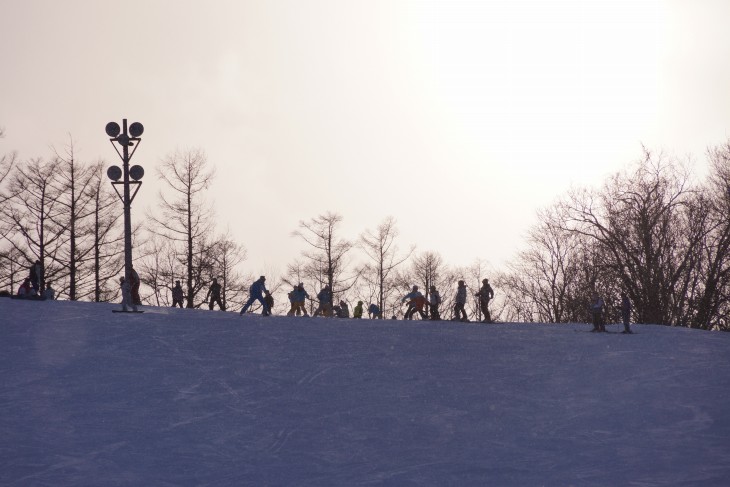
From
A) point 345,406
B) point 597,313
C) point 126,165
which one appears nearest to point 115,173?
point 126,165

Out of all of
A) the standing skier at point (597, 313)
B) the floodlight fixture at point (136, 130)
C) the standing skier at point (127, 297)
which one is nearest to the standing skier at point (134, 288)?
the standing skier at point (127, 297)

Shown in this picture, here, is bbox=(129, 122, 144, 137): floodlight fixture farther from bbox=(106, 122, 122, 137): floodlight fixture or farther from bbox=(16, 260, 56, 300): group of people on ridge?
bbox=(16, 260, 56, 300): group of people on ridge

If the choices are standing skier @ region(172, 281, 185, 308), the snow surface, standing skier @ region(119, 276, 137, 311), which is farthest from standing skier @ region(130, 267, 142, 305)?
standing skier @ region(172, 281, 185, 308)

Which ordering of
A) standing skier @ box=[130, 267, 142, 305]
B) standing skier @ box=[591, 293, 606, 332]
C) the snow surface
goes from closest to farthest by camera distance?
1. the snow surface
2. standing skier @ box=[130, 267, 142, 305]
3. standing skier @ box=[591, 293, 606, 332]

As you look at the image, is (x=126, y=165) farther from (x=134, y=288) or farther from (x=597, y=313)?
(x=597, y=313)

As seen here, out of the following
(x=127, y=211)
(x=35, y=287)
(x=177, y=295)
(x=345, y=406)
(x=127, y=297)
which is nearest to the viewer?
(x=345, y=406)

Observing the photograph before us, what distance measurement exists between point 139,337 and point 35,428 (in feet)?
25.0

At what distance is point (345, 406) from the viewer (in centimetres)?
1931

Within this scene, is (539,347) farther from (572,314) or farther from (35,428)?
(572,314)

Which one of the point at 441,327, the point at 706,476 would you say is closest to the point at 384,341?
the point at 441,327

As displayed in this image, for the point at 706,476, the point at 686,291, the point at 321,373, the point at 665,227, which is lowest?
the point at 706,476

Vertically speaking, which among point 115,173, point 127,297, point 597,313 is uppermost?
point 115,173

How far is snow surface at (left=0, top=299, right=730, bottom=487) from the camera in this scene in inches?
617

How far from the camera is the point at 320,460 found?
1620 cm
